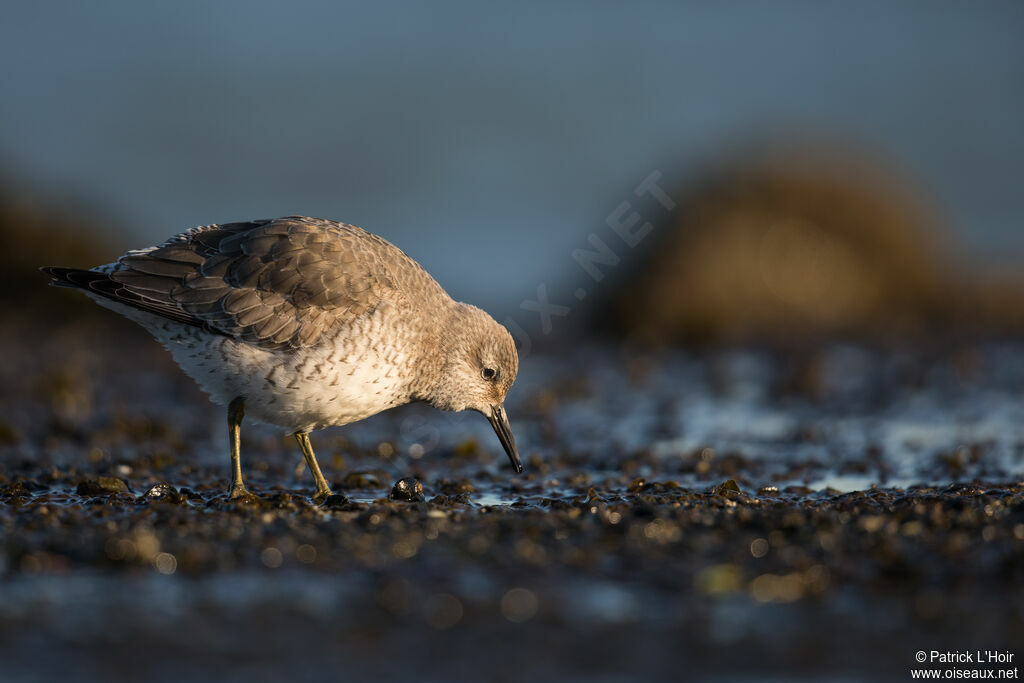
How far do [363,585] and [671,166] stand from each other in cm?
1552

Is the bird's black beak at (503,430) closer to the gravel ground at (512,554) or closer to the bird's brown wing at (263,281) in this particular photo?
the gravel ground at (512,554)

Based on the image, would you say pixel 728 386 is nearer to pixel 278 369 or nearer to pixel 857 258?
pixel 857 258

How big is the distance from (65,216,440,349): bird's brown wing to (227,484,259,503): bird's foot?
3.64ft

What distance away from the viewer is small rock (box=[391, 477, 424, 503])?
7883 mm

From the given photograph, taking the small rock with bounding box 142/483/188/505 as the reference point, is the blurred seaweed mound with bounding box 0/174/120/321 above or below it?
above

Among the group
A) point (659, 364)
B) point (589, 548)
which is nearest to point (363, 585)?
point (589, 548)

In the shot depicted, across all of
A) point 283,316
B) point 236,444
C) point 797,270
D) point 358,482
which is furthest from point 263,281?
point 797,270

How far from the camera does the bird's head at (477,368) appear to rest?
29.0 feet

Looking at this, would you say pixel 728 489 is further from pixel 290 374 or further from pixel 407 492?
pixel 290 374

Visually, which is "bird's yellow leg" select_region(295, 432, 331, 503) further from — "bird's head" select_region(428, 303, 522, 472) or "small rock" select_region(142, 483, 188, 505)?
"bird's head" select_region(428, 303, 522, 472)

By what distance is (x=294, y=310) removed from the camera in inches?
310

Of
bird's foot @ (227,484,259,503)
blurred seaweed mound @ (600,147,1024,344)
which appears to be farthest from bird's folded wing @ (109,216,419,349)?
blurred seaweed mound @ (600,147,1024,344)

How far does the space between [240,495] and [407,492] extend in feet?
4.06

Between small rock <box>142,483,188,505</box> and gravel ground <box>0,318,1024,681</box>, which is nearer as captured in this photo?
gravel ground <box>0,318,1024,681</box>
